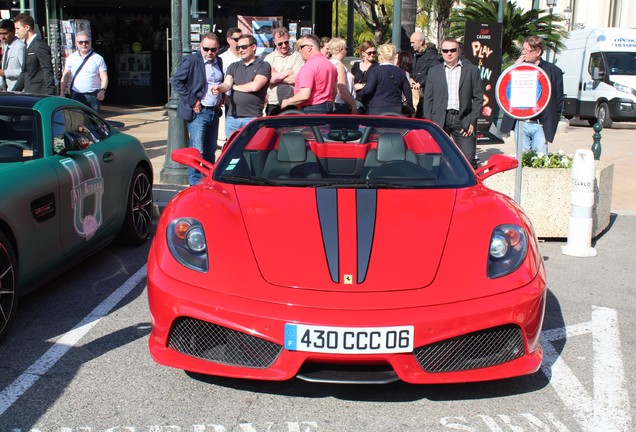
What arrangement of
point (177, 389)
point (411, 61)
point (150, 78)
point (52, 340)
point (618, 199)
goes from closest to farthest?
point (177, 389)
point (52, 340)
point (618, 199)
point (411, 61)
point (150, 78)

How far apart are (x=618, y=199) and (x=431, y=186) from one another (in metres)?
5.99

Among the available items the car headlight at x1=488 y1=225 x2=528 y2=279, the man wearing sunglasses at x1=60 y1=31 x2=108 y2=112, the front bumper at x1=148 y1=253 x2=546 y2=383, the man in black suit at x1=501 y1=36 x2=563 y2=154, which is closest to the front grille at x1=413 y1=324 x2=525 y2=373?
the front bumper at x1=148 y1=253 x2=546 y2=383

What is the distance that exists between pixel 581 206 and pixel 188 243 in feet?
13.6

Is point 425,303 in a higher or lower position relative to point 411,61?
lower

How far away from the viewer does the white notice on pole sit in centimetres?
681

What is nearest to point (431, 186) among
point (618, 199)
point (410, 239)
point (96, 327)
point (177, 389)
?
point (410, 239)

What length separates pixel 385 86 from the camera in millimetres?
9617

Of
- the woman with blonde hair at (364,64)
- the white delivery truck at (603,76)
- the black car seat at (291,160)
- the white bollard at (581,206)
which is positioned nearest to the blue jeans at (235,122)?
the woman with blonde hair at (364,64)

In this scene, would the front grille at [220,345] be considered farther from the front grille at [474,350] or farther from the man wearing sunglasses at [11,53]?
the man wearing sunglasses at [11,53]

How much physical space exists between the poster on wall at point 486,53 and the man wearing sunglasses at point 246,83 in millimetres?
6842

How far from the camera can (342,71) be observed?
9.31 m

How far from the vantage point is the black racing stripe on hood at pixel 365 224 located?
392 cm

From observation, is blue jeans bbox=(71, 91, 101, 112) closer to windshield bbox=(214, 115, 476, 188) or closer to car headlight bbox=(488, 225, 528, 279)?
windshield bbox=(214, 115, 476, 188)

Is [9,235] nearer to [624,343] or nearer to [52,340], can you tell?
[52,340]
